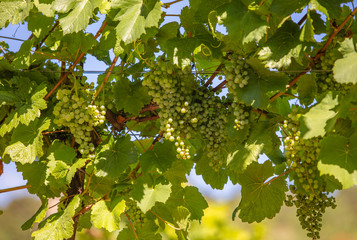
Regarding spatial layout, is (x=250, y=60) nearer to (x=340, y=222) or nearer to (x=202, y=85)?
(x=202, y=85)

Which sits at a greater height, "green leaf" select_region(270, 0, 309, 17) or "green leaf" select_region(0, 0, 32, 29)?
"green leaf" select_region(0, 0, 32, 29)

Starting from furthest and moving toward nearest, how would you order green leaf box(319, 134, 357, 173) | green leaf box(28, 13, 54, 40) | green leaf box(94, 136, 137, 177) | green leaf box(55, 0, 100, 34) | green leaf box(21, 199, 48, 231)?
green leaf box(21, 199, 48, 231) < green leaf box(28, 13, 54, 40) < green leaf box(94, 136, 137, 177) < green leaf box(55, 0, 100, 34) < green leaf box(319, 134, 357, 173)

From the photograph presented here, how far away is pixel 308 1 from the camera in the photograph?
126 cm

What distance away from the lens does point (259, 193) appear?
177cm

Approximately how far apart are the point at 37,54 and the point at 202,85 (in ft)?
2.60

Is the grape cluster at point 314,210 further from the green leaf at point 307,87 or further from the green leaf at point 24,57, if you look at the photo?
the green leaf at point 24,57

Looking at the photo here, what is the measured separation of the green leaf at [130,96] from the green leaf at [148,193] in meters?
0.35

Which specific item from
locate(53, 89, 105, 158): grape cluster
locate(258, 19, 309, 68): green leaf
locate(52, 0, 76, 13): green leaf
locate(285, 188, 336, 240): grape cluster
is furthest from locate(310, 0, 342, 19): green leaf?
locate(53, 89, 105, 158): grape cluster

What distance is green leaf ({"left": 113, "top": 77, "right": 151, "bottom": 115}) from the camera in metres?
1.86

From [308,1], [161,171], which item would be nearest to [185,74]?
[161,171]

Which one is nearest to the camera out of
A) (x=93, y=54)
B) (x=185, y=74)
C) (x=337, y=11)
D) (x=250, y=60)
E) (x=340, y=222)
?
(x=337, y=11)

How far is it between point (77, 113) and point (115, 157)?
9.8 inches

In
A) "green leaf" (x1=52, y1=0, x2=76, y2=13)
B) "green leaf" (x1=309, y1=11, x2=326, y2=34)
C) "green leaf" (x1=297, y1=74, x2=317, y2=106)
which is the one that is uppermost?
"green leaf" (x1=309, y1=11, x2=326, y2=34)

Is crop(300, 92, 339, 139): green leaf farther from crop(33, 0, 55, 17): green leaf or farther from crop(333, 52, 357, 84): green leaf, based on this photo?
crop(33, 0, 55, 17): green leaf
